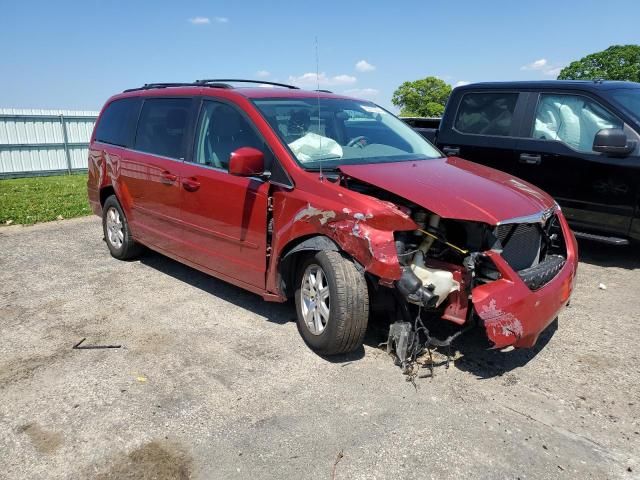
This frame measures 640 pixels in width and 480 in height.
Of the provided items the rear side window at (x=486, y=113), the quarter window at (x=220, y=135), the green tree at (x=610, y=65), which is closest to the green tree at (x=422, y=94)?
the green tree at (x=610, y=65)

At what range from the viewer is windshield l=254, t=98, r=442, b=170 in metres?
4.06

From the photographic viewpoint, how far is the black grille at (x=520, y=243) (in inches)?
137

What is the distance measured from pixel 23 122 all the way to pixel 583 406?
18064 mm

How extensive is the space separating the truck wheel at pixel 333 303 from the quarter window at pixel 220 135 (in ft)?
3.73

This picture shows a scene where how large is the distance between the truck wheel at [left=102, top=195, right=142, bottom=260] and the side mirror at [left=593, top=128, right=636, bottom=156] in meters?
5.08

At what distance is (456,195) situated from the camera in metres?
3.46

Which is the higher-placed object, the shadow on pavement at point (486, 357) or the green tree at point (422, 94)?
the green tree at point (422, 94)

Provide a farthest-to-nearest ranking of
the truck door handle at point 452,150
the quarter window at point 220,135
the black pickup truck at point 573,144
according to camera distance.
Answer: the truck door handle at point 452,150
the black pickup truck at point 573,144
the quarter window at point 220,135

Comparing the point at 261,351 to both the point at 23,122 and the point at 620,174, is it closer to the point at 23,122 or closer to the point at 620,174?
the point at 620,174

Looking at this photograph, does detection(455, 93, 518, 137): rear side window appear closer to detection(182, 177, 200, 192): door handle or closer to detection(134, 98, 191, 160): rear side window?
detection(134, 98, 191, 160): rear side window

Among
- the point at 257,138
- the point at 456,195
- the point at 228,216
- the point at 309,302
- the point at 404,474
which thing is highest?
the point at 257,138

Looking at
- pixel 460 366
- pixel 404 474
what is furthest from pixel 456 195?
pixel 404 474

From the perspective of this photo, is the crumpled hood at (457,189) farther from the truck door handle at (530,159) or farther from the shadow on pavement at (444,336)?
the truck door handle at (530,159)

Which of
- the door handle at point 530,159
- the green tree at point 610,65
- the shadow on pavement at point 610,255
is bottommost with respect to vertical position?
the shadow on pavement at point 610,255
